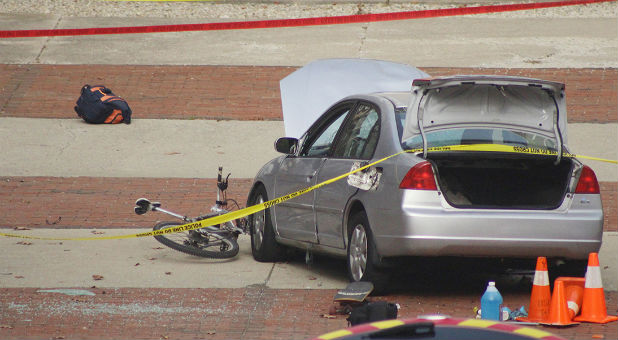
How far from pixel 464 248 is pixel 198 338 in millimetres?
1978

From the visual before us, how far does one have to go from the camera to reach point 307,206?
8859 mm

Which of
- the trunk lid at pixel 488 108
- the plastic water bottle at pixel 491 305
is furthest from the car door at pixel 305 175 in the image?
the plastic water bottle at pixel 491 305

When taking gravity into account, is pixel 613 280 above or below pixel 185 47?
below

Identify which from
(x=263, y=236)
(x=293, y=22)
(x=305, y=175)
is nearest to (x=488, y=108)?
(x=305, y=175)

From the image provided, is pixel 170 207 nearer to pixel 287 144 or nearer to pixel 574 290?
pixel 287 144

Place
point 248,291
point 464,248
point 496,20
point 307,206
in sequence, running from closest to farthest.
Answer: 1. point 464,248
2. point 248,291
3. point 307,206
4. point 496,20

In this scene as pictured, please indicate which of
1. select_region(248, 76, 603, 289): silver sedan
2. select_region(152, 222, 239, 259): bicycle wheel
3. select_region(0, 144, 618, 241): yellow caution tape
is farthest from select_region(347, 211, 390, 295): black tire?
select_region(152, 222, 239, 259): bicycle wheel

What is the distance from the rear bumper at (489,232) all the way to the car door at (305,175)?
141 centimetres

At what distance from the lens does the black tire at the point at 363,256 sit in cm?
770

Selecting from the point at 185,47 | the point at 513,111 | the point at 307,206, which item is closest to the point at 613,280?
the point at 513,111

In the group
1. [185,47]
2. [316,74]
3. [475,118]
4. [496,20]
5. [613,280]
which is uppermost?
[496,20]

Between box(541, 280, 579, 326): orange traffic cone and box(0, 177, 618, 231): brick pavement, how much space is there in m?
4.71

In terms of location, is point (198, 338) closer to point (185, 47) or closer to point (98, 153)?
point (98, 153)

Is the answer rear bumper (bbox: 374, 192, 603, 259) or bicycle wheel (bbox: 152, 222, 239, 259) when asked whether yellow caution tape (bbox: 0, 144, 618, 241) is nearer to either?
bicycle wheel (bbox: 152, 222, 239, 259)
